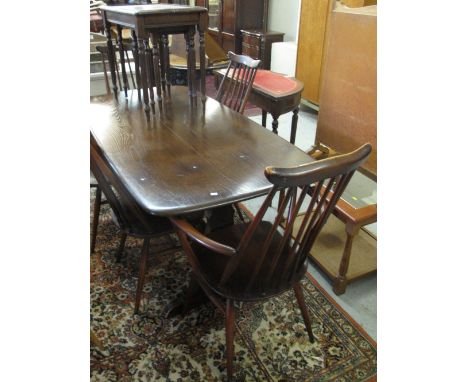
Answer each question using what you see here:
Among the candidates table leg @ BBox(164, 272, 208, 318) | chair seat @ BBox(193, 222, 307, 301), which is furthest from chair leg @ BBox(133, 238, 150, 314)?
chair seat @ BBox(193, 222, 307, 301)

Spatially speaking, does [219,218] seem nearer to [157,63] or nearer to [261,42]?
[157,63]

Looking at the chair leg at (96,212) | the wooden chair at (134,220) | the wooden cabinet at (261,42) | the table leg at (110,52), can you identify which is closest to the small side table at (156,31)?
the table leg at (110,52)

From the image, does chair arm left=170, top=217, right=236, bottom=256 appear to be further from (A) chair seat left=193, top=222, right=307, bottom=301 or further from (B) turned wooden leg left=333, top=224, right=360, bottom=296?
(B) turned wooden leg left=333, top=224, right=360, bottom=296

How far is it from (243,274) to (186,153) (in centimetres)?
57

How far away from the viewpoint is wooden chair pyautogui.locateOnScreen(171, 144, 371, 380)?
3.44 feet

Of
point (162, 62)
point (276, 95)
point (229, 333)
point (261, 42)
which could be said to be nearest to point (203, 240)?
point (229, 333)

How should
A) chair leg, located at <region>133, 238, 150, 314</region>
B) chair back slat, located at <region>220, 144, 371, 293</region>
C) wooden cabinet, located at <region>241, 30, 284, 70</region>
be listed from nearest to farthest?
chair back slat, located at <region>220, 144, 371, 293</region> < chair leg, located at <region>133, 238, 150, 314</region> < wooden cabinet, located at <region>241, 30, 284, 70</region>

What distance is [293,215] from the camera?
1103 millimetres

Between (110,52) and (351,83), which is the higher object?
(110,52)

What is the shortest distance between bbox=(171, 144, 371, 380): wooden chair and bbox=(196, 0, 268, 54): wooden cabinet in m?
4.67

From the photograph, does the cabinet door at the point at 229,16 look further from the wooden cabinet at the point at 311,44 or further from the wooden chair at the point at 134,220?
the wooden chair at the point at 134,220

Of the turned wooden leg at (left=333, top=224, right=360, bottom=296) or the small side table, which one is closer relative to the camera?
the turned wooden leg at (left=333, top=224, right=360, bottom=296)
